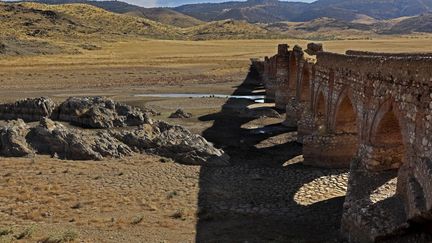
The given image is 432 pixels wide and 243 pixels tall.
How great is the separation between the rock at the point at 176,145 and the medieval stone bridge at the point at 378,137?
372cm

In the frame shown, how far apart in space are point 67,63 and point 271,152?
4576 cm

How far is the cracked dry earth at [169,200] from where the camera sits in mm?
13250

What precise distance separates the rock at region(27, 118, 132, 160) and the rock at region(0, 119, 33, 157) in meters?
0.36

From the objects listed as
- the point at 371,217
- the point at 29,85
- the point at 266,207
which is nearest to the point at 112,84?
the point at 29,85

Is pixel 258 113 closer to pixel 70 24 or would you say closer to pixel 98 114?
pixel 98 114

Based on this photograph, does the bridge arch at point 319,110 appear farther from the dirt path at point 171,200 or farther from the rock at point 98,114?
the rock at point 98,114

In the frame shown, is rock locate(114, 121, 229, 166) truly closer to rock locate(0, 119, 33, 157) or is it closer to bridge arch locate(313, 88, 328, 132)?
rock locate(0, 119, 33, 157)

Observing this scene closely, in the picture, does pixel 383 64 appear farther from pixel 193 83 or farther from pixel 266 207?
pixel 193 83

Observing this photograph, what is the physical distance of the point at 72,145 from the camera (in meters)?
20.5

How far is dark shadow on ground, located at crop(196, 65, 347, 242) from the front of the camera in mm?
13281

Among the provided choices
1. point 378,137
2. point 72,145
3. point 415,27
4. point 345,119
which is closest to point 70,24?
point 72,145

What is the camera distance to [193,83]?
5141cm

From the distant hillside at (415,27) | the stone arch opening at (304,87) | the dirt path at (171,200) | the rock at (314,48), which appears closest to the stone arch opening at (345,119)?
the dirt path at (171,200)

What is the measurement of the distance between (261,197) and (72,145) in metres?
8.27
